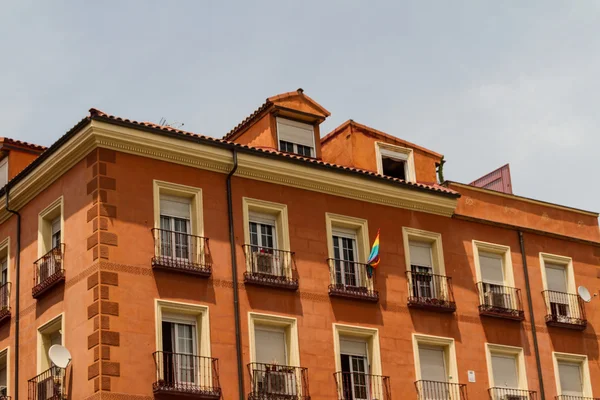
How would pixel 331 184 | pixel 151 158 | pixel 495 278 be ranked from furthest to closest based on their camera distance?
pixel 495 278 < pixel 331 184 < pixel 151 158

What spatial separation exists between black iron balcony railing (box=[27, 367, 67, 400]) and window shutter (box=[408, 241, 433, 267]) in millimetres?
11721

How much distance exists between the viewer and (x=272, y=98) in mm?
39281

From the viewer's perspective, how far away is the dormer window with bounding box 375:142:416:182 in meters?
41.1

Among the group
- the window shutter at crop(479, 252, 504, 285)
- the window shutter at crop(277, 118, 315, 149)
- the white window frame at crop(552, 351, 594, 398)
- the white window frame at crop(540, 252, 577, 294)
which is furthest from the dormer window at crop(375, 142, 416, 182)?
the white window frame at crop(552, 351, 594, 398)

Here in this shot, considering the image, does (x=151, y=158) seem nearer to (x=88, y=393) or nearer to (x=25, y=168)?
(x=25, y=168)

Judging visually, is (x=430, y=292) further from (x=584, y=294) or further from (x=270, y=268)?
(x=584, y=294)

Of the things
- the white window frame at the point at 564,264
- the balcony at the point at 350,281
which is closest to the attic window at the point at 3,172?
the balcony at the point at 350,281

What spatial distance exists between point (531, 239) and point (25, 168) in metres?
16.8

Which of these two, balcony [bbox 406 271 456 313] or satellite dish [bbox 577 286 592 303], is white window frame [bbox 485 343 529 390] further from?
satellite dish [bbox 577 286 592 303]

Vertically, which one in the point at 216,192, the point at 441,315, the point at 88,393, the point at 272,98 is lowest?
the point at 88,393

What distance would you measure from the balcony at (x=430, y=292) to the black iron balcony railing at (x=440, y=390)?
2.31 metres

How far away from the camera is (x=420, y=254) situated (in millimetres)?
39219

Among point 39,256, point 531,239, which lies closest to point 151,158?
point 39,256

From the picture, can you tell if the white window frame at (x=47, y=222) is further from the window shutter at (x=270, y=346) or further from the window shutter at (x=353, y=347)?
the window shutter at (x=353, y=347)
